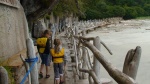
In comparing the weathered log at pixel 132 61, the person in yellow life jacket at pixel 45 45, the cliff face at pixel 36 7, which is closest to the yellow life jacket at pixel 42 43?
the person in yellow life jacket at pixel 45 45

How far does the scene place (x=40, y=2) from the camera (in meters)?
10.2

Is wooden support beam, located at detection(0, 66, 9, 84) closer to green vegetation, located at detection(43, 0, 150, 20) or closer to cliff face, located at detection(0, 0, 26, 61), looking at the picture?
cliff face, located at detection(0, 0, 26, 61)

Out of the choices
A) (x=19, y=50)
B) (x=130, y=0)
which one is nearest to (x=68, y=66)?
(x=19, y=50)

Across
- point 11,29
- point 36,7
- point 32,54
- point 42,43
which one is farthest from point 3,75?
point 36,7

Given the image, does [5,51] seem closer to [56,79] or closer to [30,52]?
[56,79]

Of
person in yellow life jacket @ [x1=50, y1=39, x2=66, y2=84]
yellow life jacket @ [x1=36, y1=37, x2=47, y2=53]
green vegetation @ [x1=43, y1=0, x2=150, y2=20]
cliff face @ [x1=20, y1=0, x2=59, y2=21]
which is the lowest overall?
person in yellow life jacket @ [x1=50, y1=39, x2=66, y2=84]

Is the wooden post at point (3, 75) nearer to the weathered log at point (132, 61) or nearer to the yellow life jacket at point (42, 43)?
the weathered log at point (132, 61)

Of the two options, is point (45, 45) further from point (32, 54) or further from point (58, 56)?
point (32, 54)

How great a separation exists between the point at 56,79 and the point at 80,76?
123 centimetres

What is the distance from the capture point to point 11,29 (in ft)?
20.1

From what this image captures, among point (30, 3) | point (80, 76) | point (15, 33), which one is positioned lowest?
point (80, 76)

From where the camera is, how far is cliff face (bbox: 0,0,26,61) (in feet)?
17.8

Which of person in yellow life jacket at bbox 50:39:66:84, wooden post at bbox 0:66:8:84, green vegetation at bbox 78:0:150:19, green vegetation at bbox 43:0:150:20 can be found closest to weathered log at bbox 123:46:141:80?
wooden post at bbox 0:66:8:84

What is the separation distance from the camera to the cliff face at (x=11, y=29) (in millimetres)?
5414
